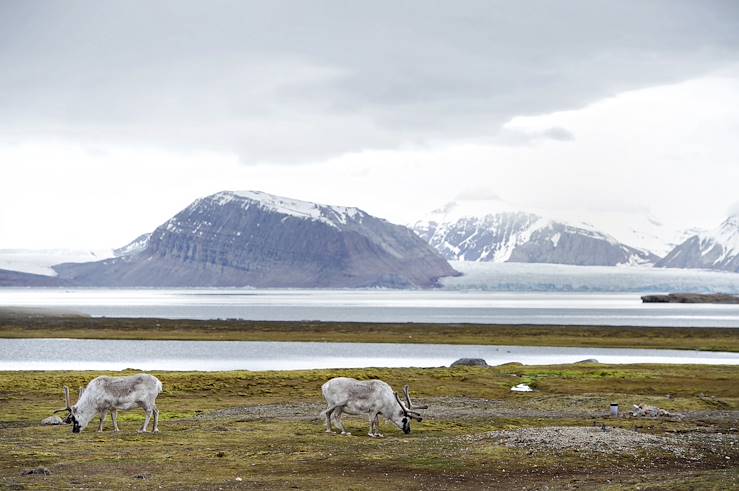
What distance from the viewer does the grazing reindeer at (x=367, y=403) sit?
1131 inches

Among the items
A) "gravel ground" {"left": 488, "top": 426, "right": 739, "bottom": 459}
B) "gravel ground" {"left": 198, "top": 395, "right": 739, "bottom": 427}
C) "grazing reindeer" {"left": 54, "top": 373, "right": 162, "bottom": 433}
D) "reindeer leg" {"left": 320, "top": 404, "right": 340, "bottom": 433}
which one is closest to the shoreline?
"gravel ground" {"left": 198, "top": 395, "right": 739, "bottom": 427}

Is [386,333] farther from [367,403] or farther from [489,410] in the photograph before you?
[367,403]

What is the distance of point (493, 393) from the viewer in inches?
1718

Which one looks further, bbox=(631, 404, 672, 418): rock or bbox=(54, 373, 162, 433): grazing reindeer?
bbox=(631, 404, 672, 418): rock

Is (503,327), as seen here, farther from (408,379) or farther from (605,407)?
(605,407)

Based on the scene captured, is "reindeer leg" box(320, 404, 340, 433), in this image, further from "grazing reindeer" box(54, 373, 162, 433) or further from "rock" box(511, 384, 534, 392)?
"rock" box(511, 384, 534, 392)

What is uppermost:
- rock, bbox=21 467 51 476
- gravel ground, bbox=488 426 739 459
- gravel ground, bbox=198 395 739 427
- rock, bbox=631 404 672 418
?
gravel ground, bbox=488 426 739 459

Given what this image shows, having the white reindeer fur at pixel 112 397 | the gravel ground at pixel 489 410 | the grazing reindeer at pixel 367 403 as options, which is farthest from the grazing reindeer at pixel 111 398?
the grazing reindeer at pixel 367 403

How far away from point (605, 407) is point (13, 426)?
22.0m

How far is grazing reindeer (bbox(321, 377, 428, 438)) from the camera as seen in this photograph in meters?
28.7

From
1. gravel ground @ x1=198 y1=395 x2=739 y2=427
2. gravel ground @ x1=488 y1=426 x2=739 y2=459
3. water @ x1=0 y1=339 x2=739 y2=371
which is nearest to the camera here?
gravel ground @ x1=488 y1=426 x2=739 y2=459

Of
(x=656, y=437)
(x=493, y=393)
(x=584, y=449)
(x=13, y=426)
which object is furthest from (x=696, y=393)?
(x=13, y=426)

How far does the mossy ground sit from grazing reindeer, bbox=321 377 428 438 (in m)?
0.59

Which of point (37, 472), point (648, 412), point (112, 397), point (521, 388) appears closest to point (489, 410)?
point (648, 412)
